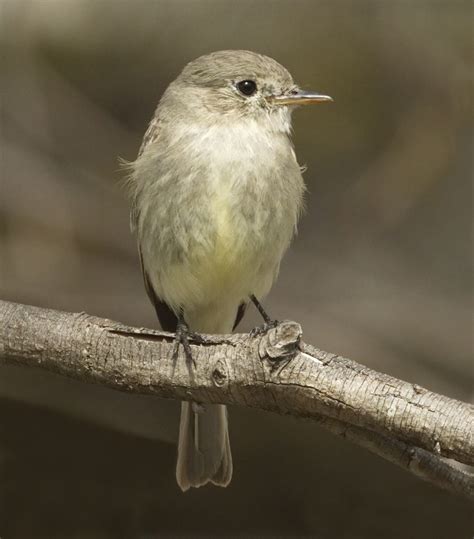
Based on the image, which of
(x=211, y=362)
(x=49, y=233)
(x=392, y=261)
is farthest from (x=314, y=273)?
(x=211, y=362)

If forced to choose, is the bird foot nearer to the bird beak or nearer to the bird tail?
the bird tail

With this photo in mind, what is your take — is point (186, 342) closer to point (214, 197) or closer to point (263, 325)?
point (263, 325)

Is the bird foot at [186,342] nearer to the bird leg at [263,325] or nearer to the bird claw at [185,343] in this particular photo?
the bird claw at [185,343]

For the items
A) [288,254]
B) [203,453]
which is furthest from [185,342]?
[288,254]

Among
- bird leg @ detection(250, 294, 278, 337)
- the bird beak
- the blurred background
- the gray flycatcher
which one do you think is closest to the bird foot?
bird leg @ detection(250, 294, 278, 337)

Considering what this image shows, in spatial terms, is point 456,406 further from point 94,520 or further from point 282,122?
point 94,520
